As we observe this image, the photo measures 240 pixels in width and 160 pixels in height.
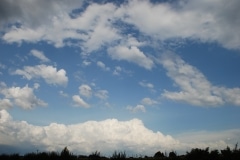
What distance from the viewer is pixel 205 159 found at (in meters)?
28.7

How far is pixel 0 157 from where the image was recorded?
40.3 meters

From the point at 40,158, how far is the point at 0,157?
8.12 meters

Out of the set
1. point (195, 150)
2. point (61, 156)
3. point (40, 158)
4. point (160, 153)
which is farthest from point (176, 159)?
point (40, 158)

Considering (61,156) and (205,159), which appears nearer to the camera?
(205,159)

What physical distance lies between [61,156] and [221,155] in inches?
581

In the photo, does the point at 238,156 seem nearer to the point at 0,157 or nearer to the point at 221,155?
the point at 221,155

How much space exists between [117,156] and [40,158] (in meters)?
8.19

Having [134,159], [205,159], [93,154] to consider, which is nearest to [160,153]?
[134,159]

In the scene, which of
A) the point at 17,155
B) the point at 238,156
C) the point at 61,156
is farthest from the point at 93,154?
the point at 238,156

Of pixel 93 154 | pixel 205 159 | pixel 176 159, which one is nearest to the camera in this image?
pixel 205 159

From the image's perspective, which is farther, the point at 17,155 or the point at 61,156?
the point at 17,155

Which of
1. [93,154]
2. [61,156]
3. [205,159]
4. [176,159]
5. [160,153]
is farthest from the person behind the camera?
[160,153]

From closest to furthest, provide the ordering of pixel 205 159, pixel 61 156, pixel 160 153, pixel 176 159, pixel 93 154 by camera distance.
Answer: pixel 205 159 → pixel 176 159 → pixel 61 156 → pixel 93 154 → pixel 160 153

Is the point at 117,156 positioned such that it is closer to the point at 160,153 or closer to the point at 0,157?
the point at 160,153
